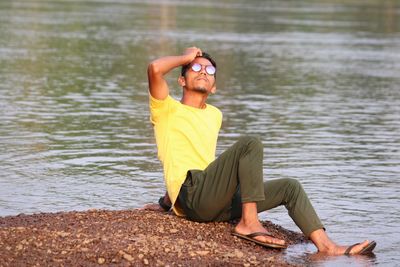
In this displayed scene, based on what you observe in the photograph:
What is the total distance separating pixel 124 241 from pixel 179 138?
135 cm

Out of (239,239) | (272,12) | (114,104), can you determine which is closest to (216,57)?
(114,104)

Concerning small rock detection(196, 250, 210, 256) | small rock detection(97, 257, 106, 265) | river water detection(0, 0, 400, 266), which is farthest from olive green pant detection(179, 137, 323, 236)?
small rock detection(97, 257, 106, 265)

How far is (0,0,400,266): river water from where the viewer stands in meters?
11.3

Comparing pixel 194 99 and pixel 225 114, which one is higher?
pixel 194 99

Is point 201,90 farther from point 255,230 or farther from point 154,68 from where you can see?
point 255,230

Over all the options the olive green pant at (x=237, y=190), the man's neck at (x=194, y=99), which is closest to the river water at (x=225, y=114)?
the olive green pant at (x=237, y=190)

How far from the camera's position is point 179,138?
29.8ft

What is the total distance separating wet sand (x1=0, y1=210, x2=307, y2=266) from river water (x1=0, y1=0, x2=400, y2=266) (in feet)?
1.94

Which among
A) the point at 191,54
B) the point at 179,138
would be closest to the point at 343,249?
the point at 179,138

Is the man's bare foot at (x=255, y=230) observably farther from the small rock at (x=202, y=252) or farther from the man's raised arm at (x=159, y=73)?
the man's raised arm at (x=159, y=73)

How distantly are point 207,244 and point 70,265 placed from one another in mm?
1274

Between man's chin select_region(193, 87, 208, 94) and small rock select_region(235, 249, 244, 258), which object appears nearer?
small rock select_region(235, 249, 244, 258)

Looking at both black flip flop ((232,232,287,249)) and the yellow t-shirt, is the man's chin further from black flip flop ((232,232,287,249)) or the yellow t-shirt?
black flip flop ((232,232,287,249))

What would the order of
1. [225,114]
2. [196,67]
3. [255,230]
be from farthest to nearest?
[225,114] → [196,67] → [255,230]
